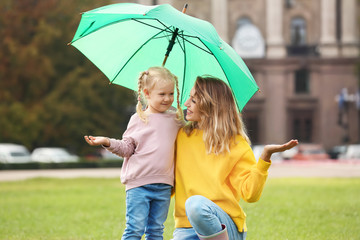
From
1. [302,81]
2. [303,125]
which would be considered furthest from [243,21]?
[303,125]

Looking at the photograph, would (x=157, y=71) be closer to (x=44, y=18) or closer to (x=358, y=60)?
(x=44, y=18)

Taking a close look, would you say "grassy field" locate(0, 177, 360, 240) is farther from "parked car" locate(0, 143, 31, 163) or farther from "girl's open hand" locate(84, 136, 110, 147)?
"parked car" locate(0, 143, 31, 163)

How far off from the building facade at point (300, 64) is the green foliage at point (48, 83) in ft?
41.0

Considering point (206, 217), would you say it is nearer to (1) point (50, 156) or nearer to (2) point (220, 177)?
(2) point (220, 177)

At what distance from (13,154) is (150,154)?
31703 millimetres

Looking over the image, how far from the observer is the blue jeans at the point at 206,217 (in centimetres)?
425

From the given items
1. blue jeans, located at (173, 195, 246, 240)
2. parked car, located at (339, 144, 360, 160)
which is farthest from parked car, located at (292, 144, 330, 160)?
blue jeans, located at (173, 195, 246, 240)

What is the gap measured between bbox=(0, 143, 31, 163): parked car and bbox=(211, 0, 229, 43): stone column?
71.3 feet

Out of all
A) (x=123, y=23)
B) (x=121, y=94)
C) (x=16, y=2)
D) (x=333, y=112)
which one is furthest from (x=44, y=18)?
(x=123, y=23)

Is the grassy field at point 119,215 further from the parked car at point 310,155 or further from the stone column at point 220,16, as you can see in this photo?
the stone column at point 220,16

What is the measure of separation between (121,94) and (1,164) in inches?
446

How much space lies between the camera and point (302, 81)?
49000mm

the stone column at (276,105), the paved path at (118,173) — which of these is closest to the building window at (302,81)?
the stone column at (276,105)

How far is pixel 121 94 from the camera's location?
38.7 m
